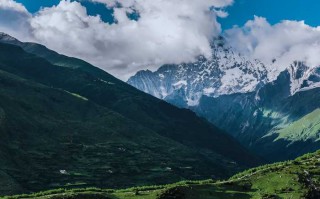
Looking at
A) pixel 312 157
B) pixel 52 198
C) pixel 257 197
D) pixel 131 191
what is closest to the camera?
pixel 52 198

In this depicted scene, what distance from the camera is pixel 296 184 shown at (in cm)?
5194

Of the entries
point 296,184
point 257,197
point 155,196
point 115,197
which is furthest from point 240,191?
point 115,197

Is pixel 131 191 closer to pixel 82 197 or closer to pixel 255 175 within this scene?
pixel 82 197

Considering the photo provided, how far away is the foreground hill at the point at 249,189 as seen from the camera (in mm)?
48594

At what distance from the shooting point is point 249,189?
52938 millimetres

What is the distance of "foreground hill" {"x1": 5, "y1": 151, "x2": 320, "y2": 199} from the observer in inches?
1913

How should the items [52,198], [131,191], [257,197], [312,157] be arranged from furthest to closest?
[312,157], [131,191], [257,197], [52,198]

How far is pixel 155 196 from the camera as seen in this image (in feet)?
161

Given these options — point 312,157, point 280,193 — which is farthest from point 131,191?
point 312,157

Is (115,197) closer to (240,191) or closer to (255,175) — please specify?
(240,191)

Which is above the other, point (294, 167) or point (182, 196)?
point (294, 167)

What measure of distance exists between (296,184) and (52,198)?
26.5 meters

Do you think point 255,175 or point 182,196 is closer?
point 182,196

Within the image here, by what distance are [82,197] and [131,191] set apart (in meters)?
9.48
